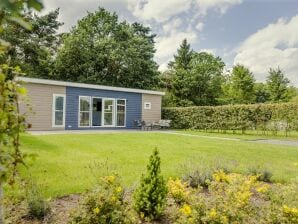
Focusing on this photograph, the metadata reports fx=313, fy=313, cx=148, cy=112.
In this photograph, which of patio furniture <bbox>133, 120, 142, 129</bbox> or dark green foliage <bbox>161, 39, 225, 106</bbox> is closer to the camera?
patio furniture <bbox>133, 120, 142, 129</bbox>

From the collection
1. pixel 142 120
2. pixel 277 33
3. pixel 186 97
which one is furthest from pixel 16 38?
pixel 277 33

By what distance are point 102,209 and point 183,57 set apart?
36889 mm

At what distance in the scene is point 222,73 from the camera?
131ft

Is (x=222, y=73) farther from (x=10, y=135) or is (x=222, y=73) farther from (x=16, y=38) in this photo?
(x=10, y=135)

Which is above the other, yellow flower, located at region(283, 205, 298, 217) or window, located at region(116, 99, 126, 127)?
window, located at region(116, 99, 126, 127)

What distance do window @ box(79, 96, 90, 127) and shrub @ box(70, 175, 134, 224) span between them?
1570 cm

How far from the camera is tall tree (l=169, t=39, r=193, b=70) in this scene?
1533 inches

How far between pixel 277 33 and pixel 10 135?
20680mm

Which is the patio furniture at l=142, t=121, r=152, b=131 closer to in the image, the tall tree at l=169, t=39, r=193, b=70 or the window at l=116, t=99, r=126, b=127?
the window at l=116, t=99, r=126, b=127

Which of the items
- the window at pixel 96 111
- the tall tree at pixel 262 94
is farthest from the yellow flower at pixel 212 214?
the tall tree at pixel 262 94

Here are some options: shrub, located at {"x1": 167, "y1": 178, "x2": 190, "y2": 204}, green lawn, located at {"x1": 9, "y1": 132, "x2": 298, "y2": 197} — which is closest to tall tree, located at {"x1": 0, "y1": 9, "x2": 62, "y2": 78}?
green lawn, located at {"x1": 9, "y1": 132, "x2": 298, "y2": 197}

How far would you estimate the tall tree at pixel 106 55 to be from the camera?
29016 mm

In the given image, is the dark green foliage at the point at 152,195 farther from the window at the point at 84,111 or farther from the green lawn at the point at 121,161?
the window at the point at 84,111

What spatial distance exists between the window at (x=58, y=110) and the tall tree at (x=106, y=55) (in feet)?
37.6
